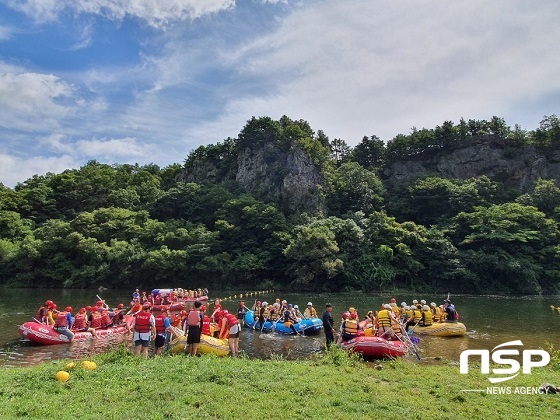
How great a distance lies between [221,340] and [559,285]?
45.8 meters

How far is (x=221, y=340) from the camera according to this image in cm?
1296

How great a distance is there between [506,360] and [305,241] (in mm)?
31779

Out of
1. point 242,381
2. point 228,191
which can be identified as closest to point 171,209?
point 228,191

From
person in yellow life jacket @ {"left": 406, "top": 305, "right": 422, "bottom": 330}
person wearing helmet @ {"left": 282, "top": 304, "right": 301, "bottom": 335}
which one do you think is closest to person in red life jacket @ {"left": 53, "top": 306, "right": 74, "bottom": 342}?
person wearing helmet @ {"left": 282, "top": 304, "right": 301, "bottom": 335}

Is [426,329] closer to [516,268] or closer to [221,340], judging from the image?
[221,340]

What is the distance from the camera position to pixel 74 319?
1800 centimetres

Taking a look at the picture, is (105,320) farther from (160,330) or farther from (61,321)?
(160,330)

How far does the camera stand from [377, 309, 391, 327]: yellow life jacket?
1425 cm

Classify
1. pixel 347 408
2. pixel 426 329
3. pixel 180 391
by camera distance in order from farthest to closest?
pixel 426 329 < pixel 180 391 < pixel 347 408

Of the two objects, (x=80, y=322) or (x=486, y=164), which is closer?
(x=80, y=322)

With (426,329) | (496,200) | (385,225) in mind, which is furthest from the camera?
(496,200)

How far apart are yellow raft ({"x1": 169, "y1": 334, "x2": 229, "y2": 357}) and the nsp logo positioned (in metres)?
6.87

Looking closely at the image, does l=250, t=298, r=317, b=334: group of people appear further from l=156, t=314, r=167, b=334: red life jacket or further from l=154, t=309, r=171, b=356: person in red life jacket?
l=156, t=314, r=167, b=334: red life jacket

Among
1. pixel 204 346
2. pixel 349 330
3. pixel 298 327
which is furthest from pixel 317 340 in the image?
pixel 204 346
